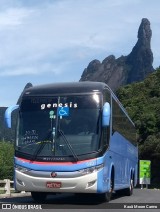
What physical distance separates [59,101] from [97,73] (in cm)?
15927

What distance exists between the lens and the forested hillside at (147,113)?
189ft

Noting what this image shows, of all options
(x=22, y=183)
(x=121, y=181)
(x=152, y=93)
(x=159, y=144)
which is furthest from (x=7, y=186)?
(x=152, y=93)

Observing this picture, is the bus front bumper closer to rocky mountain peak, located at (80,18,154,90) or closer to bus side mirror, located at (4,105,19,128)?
bus side mirror, located at (4,105,19,128)

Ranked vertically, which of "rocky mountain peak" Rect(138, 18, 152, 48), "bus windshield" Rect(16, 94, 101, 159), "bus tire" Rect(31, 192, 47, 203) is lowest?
"bus tire" Rect(31, 192, 47, 203)

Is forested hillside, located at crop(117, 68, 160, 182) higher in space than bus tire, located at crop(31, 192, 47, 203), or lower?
lower

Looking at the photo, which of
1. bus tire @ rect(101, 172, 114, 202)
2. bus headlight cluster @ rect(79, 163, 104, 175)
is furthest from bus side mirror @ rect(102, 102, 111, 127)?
bus tire @ rect(101, 172, 114, 202)

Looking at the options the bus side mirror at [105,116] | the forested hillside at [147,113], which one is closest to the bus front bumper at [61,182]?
the bus side mirror at [105,116]

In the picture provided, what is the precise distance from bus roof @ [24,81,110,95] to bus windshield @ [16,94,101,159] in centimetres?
22

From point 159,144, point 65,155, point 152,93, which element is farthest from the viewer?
point 152,93

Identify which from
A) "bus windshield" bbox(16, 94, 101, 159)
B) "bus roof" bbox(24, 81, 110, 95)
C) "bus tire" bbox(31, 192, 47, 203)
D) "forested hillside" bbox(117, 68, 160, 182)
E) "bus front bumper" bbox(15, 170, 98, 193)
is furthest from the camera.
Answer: "forested hillside" bbox(117, 68, 160, 182)

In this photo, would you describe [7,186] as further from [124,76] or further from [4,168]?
[124,76]

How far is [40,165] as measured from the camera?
14.2 m

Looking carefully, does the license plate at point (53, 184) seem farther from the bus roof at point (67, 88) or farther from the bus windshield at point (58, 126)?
the bus roof at point (67, 88)

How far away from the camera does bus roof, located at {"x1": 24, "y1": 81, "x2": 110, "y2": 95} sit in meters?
15.1
